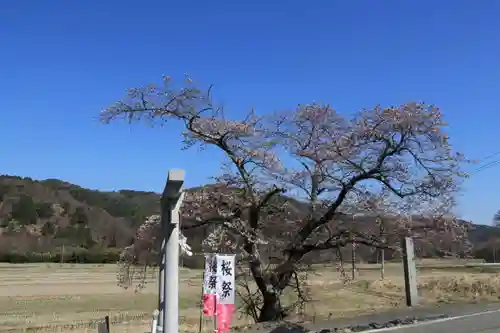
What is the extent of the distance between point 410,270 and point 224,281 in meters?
7.45

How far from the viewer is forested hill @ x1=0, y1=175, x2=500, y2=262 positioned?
4055 inches

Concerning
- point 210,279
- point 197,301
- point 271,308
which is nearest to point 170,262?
point 210,279

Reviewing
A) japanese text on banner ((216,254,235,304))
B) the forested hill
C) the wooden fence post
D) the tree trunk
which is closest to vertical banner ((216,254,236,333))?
japanese text on banner ((216,254,235,304))

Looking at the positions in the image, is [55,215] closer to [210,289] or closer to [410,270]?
[410,270]

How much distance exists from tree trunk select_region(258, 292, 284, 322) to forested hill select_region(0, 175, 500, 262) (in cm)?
8303

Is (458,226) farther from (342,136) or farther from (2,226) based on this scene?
(2,226)

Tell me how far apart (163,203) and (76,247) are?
105 m

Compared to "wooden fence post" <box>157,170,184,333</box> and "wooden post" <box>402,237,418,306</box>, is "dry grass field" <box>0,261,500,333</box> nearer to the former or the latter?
"wooden post" <box>402,237,418,306</box>

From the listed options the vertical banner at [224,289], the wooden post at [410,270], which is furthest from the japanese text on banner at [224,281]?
A: the wooden post at [410,270]

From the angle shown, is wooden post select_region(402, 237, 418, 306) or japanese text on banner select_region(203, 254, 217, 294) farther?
wooden post select_region(402, 237, 418, 306)

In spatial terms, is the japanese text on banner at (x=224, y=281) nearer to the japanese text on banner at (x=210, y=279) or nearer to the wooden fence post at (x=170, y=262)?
the japanese text on banner at (x=210, y=279)

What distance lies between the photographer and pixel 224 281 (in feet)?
30.4

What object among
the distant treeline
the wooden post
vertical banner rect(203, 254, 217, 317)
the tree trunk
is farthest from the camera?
the distant treeline

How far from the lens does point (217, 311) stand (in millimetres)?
9258
